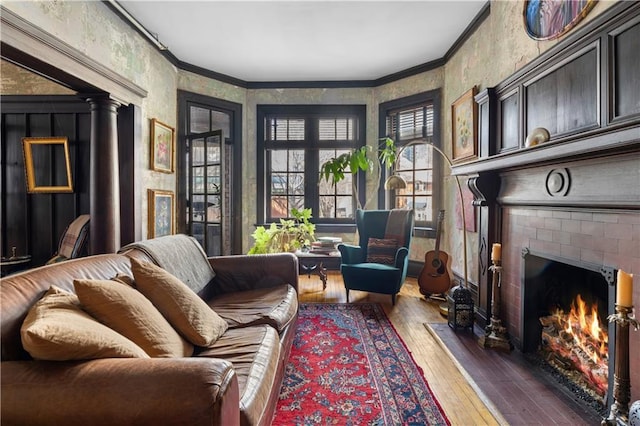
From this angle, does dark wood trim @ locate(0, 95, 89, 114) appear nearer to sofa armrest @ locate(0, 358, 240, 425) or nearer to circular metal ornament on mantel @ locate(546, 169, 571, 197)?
sofa armrest @ locate(0, 358, 240, 425)

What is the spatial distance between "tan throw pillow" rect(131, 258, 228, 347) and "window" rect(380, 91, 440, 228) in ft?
11.3

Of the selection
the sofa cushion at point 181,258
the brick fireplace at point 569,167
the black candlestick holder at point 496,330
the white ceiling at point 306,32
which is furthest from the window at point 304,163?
the black candlestick holder at point 496,330

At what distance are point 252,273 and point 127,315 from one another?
1369mm

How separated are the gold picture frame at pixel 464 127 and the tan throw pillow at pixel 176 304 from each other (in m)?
3.00

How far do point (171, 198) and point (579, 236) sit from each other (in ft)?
13.1

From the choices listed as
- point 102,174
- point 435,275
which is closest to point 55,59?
point 102,174

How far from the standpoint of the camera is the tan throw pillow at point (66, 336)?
37.6 inches

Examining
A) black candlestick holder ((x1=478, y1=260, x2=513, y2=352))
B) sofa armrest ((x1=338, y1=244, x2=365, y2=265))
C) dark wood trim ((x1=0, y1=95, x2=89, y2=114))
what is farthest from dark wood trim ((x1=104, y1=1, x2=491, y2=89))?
sofa armrest ((x1=338, y1=244, x2=365, y2=265))

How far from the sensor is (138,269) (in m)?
1.58

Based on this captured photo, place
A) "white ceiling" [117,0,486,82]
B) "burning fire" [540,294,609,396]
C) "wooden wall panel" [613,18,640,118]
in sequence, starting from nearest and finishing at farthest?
"wooden wall panel" [613,18,640,118], "burning fire" [540,294,609,396], "white ceiling" [117,0,486,82]

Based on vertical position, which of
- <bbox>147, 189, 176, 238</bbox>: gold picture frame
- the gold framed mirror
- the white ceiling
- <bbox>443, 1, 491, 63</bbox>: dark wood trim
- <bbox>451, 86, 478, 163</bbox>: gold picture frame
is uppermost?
the white ceiling

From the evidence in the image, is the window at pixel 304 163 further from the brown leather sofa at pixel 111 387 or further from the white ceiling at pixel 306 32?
the brown leather sofa at pixel 111 387

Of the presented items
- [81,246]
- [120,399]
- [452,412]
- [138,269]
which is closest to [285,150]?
[81,246]

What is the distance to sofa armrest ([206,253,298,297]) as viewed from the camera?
2.58m
